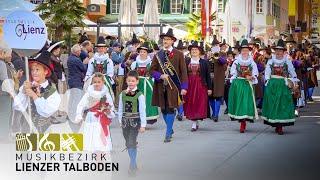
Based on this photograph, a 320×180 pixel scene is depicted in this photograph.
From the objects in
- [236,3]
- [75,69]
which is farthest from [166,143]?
[236,3]

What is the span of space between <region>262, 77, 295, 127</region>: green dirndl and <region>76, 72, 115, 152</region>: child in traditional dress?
637 centimetres

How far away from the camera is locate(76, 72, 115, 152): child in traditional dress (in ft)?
30.2

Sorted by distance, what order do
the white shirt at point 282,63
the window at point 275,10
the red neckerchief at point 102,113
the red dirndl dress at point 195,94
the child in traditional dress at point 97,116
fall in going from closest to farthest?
the child in traditional dress at point 97,116 → the red neckerchief at point 102,113 → the white shirt at point 282,63 → the red dirndl dress at point 195,94 → the window at point 275,10

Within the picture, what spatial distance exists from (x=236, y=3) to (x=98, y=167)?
159ft

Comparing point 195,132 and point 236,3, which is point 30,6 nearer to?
point 195,132

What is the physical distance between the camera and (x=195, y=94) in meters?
16.4

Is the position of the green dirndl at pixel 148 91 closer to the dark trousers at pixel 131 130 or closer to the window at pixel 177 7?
the dark trousers at pixel 131 130

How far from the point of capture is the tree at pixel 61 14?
77.5 ft

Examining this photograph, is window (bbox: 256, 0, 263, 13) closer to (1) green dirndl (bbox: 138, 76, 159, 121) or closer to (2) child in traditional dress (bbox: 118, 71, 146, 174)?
(1) green dirndl (bbox: 138, 76, 159, 121)

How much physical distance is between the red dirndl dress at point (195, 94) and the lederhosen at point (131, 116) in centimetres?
593

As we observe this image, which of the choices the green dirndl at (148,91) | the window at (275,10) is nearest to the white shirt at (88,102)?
the green dirndl at (148,91)

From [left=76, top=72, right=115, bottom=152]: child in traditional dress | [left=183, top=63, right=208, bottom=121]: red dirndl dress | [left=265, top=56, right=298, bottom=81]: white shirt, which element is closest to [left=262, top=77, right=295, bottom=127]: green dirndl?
[left=265, top=56, right=298, bottom=81]: white shirt

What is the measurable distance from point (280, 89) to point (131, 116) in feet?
19.1

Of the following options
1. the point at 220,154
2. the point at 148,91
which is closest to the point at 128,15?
the point at 148,91
